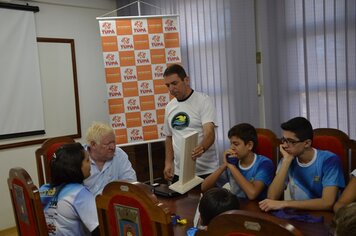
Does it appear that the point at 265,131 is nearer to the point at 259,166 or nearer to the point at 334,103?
the point at 259,166

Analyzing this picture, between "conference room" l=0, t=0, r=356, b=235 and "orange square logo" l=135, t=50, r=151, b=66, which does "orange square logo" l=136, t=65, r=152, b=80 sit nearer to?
"orange square logo" l=135, t=50, r=151, b=66

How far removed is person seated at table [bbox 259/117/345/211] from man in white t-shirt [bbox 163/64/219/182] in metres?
0.79

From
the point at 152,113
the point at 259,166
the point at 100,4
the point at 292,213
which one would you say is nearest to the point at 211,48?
the point at 152,113

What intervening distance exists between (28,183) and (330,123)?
2.58 meters

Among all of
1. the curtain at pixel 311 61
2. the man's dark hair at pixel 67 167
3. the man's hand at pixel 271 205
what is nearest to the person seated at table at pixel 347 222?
the man's hand at pixel 271 205

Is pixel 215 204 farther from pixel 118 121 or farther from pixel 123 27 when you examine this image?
pixel 123 27

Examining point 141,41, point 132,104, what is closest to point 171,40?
point 141,41

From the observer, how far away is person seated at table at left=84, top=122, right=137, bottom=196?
2.14 m

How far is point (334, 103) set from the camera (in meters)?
3.10

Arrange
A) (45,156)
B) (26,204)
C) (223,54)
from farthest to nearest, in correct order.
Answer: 1. (223,54)
2. (45,156)
3. (26,204)

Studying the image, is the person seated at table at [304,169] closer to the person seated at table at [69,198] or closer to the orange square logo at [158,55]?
the person seated at table at [69,198]

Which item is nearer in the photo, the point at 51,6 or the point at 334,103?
the point at 334,103

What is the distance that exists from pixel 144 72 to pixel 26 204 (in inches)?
96.2

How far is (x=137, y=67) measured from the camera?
13.0 ft
